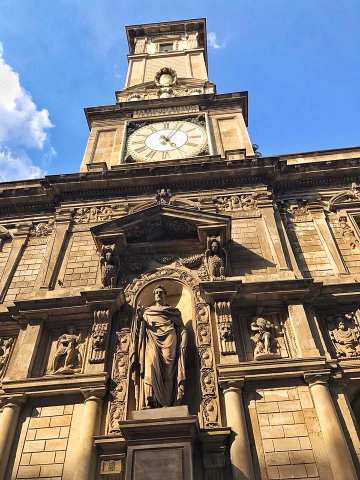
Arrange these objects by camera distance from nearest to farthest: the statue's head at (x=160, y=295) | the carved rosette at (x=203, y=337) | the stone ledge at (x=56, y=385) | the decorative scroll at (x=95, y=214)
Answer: the carved rosette at (x=203, y=337) < the stone ledge at (x=56, y=385) < the statue's head at (x=160, y=295) < the decorative scroll at (x=95, y=214)

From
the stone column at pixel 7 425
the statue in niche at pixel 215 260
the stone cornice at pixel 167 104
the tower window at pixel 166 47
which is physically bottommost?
the stone column at pixel 7 425

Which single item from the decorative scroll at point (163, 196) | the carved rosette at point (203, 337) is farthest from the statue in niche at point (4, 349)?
the decorative scroll at point (163, 196)

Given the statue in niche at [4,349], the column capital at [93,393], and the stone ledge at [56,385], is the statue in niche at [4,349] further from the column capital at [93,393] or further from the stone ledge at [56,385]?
the column capital at [93,393]

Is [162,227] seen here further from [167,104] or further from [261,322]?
[167,104]

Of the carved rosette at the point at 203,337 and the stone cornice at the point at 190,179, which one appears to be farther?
the stone cornice at the point at 190,179

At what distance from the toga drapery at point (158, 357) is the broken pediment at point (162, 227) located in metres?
2.42

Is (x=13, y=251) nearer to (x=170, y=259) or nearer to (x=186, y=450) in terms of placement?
(x=170, y=259)

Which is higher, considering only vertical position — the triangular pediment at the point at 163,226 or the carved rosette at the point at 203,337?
the triangular pediment at the point at 163,226

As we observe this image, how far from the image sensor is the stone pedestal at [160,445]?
699cm

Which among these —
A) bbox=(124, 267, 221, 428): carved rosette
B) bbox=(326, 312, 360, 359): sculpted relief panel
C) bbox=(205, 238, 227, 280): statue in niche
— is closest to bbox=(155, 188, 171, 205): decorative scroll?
bbox=(205, 238, 227, 280): statue in niche

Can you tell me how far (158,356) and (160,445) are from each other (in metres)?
1.87

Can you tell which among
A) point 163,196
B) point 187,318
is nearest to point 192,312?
point 187,318

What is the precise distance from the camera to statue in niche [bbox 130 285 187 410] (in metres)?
8.45

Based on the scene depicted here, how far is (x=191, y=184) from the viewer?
1431 cm
